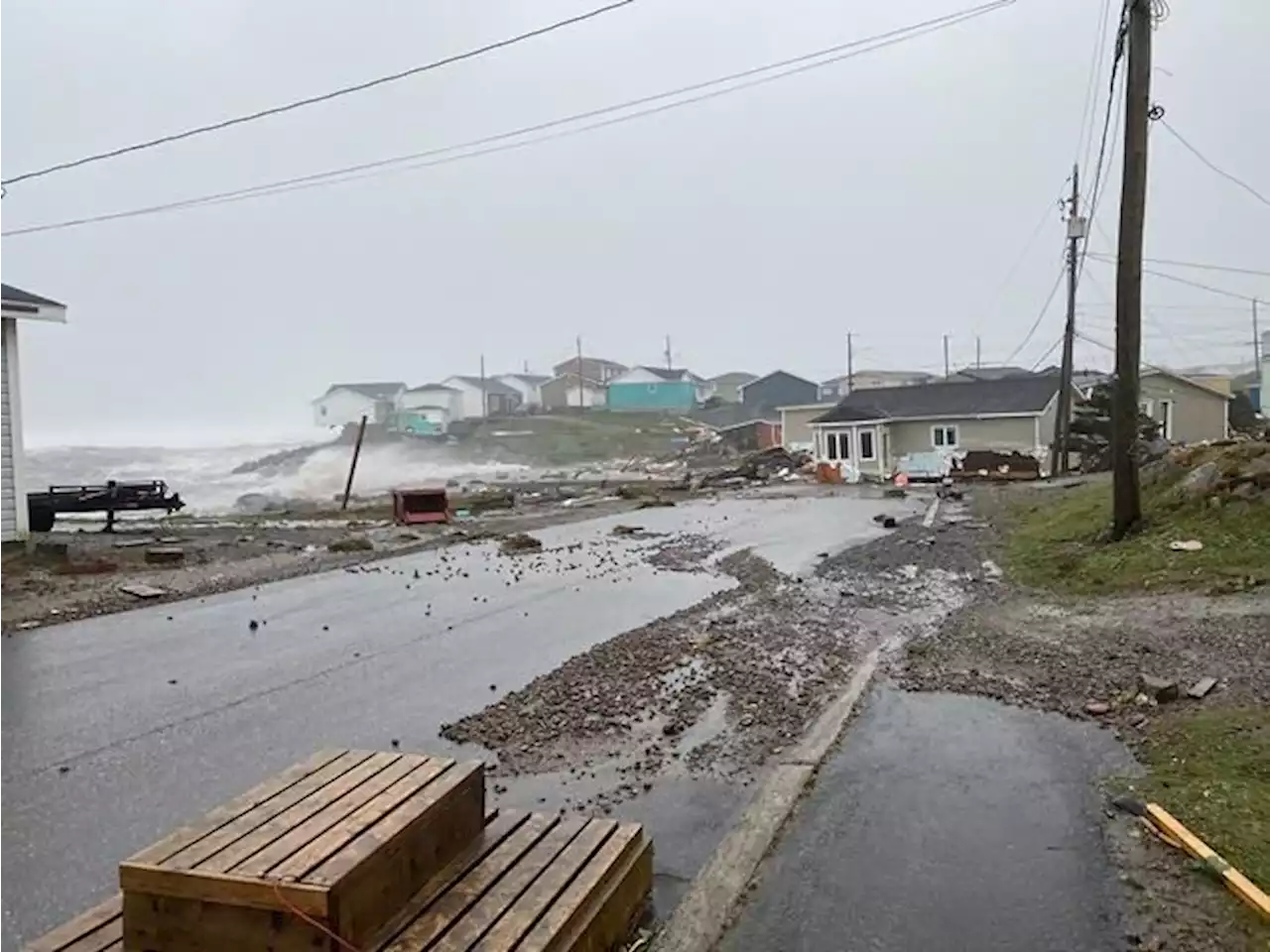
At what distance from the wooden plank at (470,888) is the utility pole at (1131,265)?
Result: 12.2 metres

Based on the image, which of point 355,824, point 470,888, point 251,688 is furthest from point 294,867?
point 251,688

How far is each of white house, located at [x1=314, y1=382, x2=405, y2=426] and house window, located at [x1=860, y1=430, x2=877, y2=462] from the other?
278ft

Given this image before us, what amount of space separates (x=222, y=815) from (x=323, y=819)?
0.40m

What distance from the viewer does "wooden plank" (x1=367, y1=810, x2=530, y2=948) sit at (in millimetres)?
3484

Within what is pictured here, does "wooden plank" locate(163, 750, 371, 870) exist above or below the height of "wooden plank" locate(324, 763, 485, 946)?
above

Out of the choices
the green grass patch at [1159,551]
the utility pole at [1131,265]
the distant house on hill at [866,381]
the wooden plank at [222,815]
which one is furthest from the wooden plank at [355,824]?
the distant house on hill at [866,381]

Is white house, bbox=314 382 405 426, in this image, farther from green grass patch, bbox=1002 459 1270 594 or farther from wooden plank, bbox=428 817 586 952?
wooden plank, bbox=428 817 586 952

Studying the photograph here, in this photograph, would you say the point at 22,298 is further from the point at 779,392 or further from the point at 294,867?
the point at 779,392

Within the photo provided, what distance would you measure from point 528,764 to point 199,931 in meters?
3.22

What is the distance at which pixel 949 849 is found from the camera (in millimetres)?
4895

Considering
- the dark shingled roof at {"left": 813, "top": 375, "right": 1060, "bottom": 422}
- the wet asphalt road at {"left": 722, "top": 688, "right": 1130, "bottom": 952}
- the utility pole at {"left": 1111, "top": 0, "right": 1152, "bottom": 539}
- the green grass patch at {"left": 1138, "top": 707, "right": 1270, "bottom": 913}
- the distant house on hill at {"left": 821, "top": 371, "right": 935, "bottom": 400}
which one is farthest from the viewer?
the distant house on hill at {"left": 821, "top": 371, "right": 935, "bottom": 400}

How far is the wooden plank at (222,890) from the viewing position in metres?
3.15

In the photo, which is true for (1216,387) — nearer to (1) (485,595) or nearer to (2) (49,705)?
(1) (485,595)

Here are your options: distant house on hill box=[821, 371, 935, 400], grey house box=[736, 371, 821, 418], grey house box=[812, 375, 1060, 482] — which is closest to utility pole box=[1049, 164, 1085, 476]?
grey house box=[812, 375, 1060, 482]
